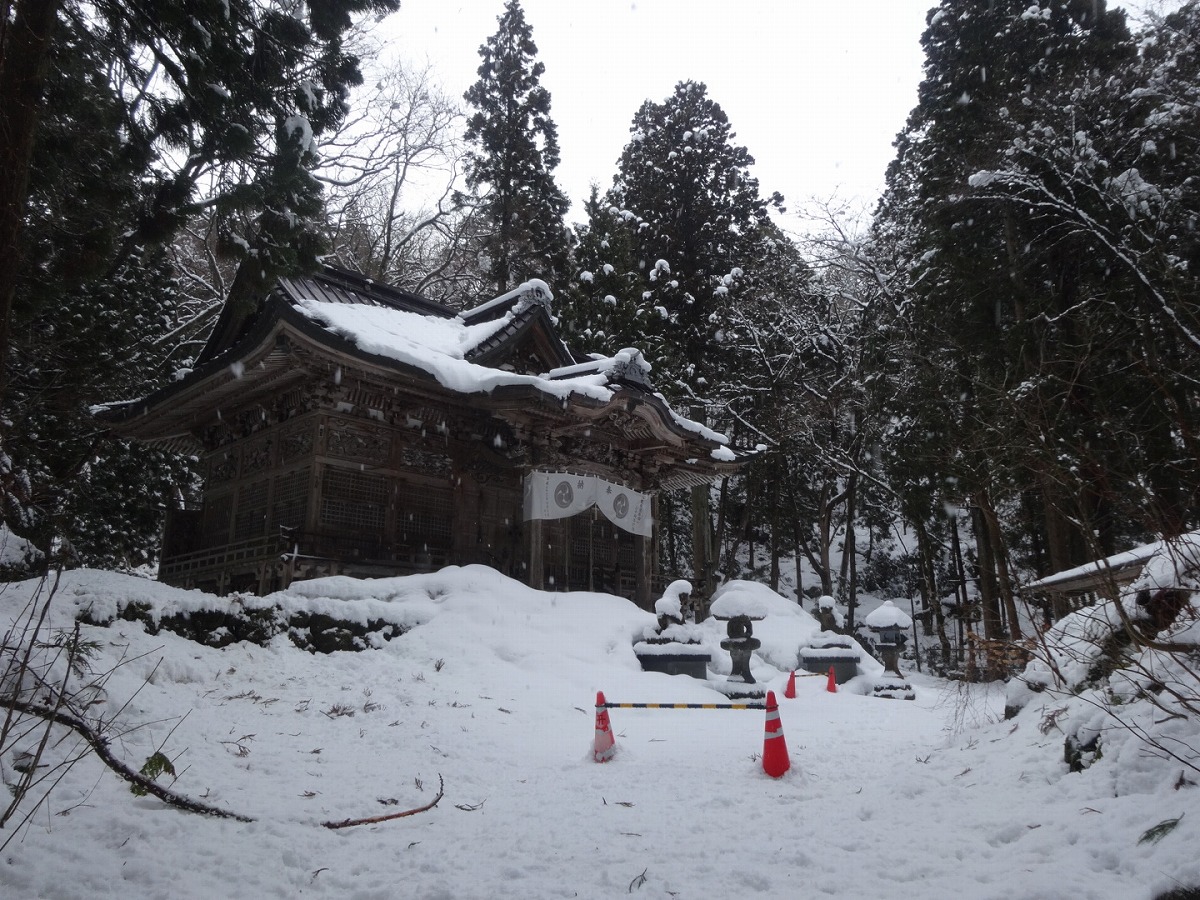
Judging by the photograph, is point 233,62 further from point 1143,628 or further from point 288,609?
point 1143,628

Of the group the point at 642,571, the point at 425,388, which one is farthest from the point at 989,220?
the point at 425,388

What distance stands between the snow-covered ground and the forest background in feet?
4.42

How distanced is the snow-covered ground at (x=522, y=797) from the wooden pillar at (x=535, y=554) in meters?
4.94

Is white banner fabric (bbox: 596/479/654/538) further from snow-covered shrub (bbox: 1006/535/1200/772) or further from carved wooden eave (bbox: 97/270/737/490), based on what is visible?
snow-covered shrub (bbox: 1006/535/1200/772)

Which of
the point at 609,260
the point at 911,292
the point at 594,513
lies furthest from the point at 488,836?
the point at 609,260

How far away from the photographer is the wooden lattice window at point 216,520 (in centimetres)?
1545

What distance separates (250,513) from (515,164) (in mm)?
14739

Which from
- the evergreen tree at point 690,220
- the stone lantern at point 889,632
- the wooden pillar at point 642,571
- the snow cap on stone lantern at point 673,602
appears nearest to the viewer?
the snow cap on stone lantern at point 673,602

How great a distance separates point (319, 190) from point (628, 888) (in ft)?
20.0

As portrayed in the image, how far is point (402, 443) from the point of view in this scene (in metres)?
14.5

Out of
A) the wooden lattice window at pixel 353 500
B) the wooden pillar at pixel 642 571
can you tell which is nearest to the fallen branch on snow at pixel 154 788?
the wooden lattice window at pixel 353 500

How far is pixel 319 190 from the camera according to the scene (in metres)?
7.12

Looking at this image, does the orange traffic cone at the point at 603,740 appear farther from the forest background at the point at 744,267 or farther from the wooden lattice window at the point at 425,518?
the wooden lattice window at the point at 425,518

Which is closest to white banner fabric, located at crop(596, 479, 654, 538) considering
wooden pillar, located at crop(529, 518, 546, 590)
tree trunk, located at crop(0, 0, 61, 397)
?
wooden pillar, located at crop(529, 518, 546, 590)
